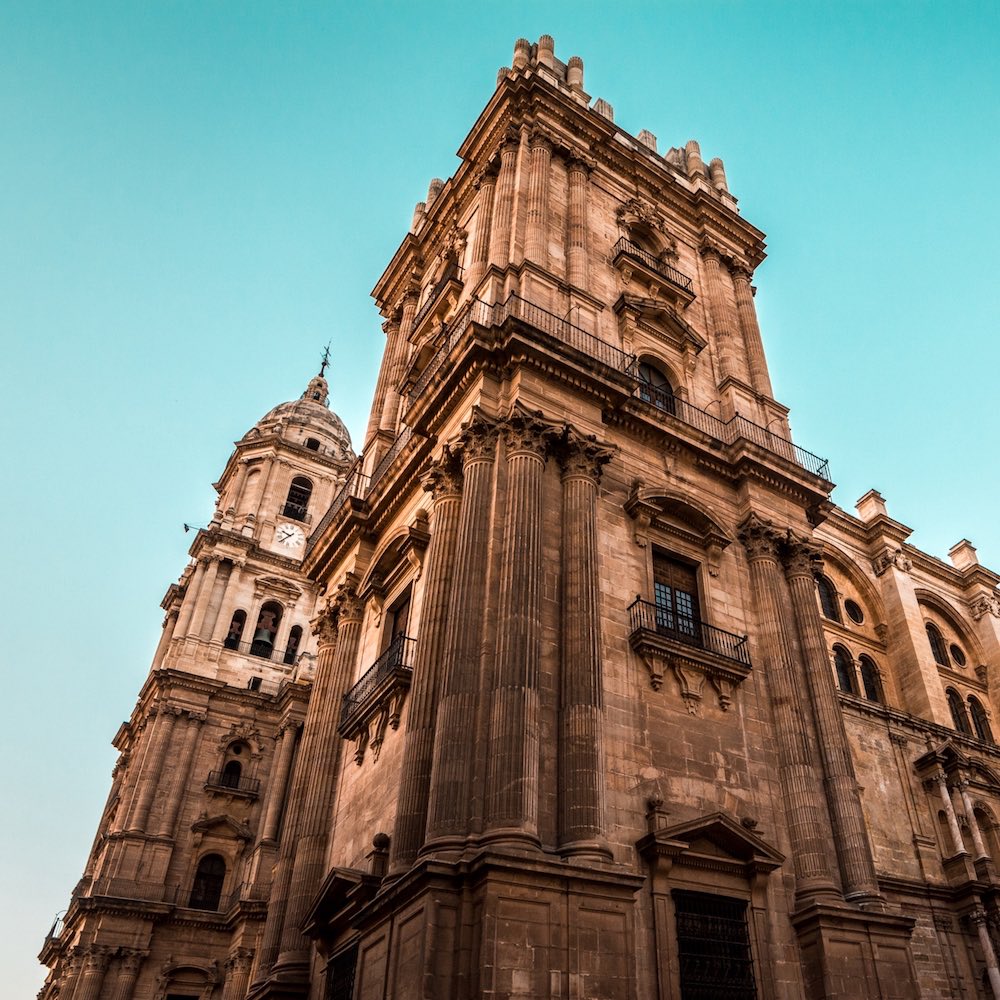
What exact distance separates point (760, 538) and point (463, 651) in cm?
939

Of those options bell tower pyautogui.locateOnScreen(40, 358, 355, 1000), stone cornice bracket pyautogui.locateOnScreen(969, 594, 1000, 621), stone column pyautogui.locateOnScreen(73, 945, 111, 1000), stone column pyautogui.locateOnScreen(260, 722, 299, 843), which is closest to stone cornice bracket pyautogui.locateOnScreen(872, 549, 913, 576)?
stone cornice bracket pyautogui.locateOnScreen(969, 594, 1000, 621)

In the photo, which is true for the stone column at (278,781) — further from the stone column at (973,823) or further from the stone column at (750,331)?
the stone column at (973,823)

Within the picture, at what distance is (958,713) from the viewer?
115ft

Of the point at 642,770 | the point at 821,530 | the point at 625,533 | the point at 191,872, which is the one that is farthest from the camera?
the point at 191,872

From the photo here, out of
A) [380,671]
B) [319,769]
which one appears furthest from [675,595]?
[319,769]

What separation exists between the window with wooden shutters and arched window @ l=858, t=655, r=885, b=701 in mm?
15881

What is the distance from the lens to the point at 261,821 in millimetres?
38906

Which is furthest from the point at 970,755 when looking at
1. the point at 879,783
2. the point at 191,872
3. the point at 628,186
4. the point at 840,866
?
the point at 191,872

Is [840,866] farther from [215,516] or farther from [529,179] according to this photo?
[215,516]

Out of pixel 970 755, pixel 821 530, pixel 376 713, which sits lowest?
pixel 376 713

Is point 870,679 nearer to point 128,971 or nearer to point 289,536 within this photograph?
point 128,971

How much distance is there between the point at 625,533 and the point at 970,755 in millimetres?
19709

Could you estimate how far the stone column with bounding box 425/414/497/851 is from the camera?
14.4 meters

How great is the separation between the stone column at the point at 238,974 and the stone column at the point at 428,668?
864 inches
